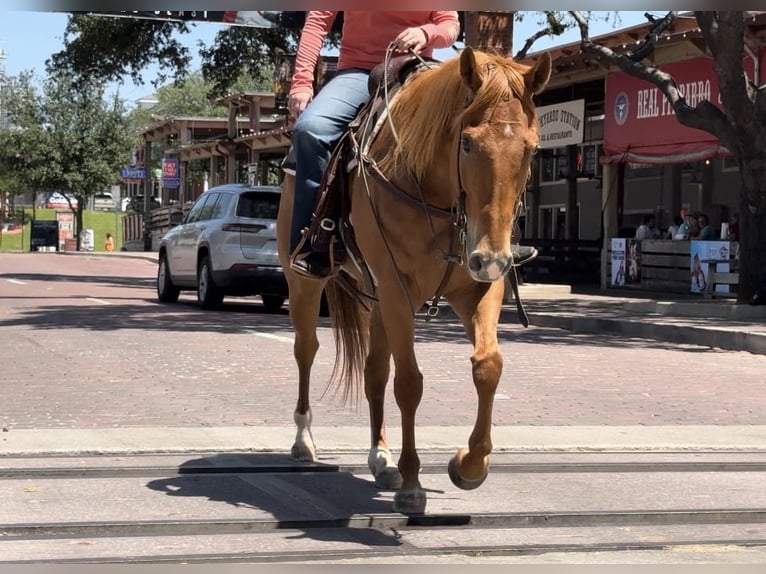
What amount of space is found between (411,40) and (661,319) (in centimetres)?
1286

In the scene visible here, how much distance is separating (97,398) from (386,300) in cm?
489

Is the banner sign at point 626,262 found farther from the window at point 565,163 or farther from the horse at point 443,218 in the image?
the horse at point 443,218

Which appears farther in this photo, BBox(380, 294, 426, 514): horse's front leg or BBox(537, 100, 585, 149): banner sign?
BBox(537, 100, 585, 149): banner sign

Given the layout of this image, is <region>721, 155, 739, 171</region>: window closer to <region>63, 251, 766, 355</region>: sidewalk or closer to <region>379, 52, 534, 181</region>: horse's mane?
<region>63, 251, 766, 355</region>: sidewalk

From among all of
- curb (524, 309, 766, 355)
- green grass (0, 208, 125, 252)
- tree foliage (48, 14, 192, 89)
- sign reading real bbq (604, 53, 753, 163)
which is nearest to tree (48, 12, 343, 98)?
tree foliage (48, 14, 192, 89)

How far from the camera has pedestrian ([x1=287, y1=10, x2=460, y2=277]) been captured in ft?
21.7

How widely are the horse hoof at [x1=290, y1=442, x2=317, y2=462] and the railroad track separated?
8cm

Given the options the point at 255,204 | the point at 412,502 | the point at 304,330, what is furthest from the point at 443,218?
the point at 255,204

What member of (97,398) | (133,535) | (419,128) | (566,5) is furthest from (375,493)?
(97,398)

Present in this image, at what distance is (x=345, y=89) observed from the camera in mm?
6859

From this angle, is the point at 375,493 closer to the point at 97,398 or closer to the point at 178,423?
the point at 178,423

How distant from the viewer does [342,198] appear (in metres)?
6.38

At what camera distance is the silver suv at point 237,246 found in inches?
754

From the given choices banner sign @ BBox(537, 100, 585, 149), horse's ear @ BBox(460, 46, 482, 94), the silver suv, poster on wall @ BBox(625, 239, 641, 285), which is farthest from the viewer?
banner sign @ BBox(537, 100, 585, 149)
